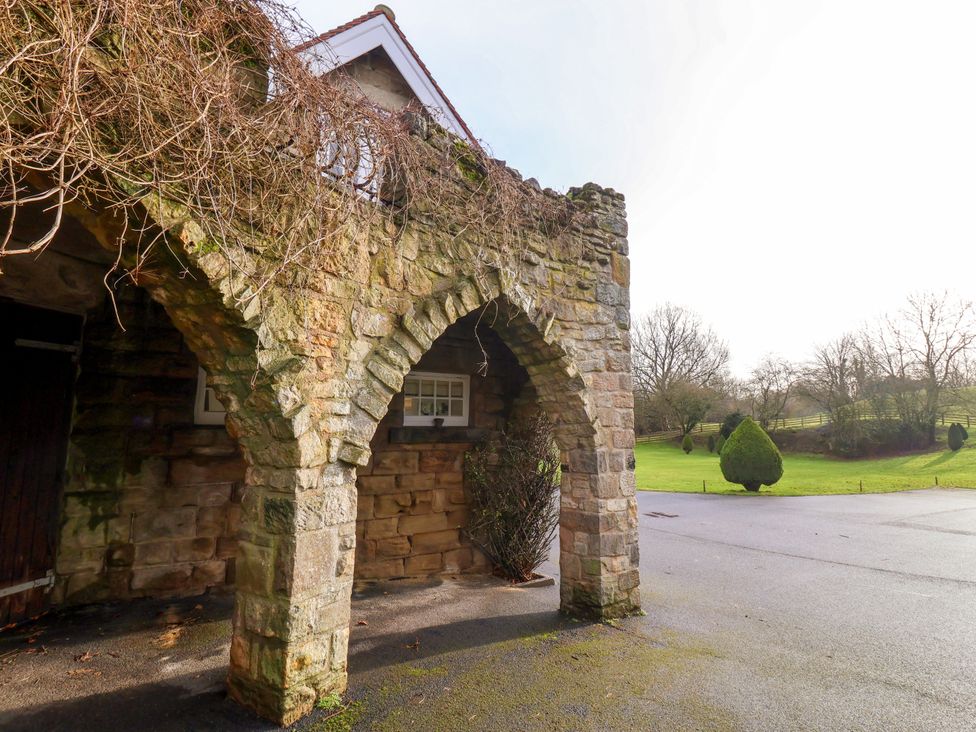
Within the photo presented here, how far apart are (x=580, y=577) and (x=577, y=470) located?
988 millimetres

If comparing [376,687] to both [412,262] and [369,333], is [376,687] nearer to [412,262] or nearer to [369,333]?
[369,333]

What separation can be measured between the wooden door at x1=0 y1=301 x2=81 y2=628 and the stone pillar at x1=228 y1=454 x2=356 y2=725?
2.16 meters

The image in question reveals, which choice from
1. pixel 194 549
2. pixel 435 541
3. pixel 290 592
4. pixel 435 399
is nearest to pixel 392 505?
pixel 435 541

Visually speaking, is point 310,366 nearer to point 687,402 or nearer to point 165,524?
point 165,524

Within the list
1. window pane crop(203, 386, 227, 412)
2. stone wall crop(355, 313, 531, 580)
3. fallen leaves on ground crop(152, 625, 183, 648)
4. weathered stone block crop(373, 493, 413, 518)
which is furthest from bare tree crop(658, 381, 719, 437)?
fallen leaves on ground crop(152, 625, 183, 648)

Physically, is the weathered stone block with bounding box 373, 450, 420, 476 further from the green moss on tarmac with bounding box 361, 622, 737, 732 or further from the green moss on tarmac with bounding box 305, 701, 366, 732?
the green moss on tarmac with bounding box 305, 701, 366, 732

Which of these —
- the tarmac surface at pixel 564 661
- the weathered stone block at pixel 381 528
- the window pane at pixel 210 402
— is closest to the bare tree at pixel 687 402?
the tarmac surface at pixel 564 661

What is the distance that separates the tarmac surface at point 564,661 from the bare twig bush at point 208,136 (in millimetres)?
2688

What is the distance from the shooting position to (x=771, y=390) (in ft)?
94.0

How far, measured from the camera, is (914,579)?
6648mm

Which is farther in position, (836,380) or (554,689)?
(836,380)

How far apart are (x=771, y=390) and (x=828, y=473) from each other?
33.2ft

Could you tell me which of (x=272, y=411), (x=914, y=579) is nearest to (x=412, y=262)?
(x=272, y=411)

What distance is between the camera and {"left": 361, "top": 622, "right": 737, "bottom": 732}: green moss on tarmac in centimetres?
325
